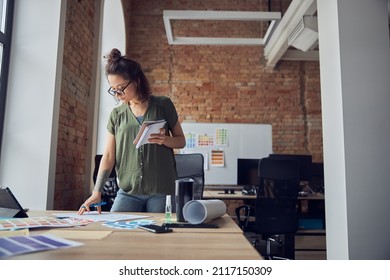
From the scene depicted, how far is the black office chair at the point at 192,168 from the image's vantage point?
2475 millimetres

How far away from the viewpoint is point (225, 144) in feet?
16.4

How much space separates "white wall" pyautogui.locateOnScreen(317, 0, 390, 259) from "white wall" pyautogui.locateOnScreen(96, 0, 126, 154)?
2856mm

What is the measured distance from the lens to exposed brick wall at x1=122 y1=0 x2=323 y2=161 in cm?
506

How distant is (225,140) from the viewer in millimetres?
4992

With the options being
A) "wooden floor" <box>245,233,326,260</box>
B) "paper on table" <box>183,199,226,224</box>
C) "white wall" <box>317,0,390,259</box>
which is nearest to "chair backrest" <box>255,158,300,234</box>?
"wooden floor" <box>245,233,326,260</box>

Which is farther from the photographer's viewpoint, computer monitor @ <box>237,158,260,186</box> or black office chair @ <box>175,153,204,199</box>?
computer monitor @ <box>237,158,260,186</box>

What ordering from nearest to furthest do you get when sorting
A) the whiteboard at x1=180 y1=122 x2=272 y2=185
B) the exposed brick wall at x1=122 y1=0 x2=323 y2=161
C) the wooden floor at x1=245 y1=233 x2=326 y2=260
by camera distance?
the wooden floor at x1=245 y1=233 x2=326 y2=260 → the whiteboard at x1=180 y1=122 x2=272 y2=185 → the exposed brick wall at x1=122 y1=0 x2=323 y2=161

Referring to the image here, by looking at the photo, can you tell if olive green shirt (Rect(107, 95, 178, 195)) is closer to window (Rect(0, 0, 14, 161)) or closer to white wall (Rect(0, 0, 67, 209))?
white wall (Rect(0, 0, 67, 209))

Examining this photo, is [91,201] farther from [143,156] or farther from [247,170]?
[247,170]

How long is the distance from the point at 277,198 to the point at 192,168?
3.11 ft

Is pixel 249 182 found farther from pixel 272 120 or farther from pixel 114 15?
pixel 114 15

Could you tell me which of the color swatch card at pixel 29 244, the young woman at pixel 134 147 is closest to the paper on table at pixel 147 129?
the young woman at pixel 134 147

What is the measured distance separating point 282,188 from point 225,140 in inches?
85.8
